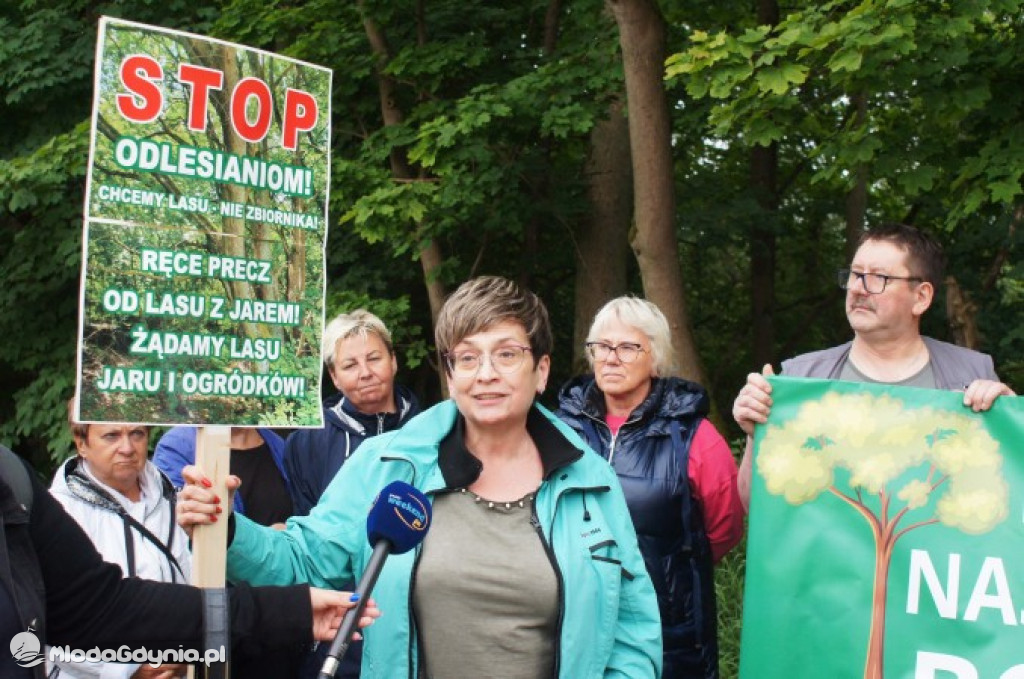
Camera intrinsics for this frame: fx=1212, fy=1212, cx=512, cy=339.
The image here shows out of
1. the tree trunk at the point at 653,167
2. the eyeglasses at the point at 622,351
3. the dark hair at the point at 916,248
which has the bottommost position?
the eyeglasses at the point at 622,351

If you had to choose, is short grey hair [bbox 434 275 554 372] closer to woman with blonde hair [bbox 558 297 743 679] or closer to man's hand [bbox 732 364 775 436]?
man's hand [bbox 732 364 775 436]

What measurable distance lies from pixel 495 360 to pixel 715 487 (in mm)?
1522

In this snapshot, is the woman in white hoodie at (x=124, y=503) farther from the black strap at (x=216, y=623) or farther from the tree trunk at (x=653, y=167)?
the tree trunk at (x=653, y=167)

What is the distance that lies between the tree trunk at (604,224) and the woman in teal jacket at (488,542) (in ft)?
29.8

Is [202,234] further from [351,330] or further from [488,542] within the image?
[351,330]

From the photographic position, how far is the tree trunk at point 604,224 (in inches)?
496

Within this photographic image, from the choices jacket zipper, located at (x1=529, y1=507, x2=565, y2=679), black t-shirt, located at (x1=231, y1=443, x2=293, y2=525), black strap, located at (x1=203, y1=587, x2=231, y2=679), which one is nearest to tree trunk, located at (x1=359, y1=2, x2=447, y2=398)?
black t-shirt, located at (x1=231, y1=443, x2=293, y2=525)

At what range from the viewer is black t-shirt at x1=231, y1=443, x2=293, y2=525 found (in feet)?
16.1

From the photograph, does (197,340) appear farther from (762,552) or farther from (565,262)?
(565,262)

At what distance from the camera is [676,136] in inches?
583

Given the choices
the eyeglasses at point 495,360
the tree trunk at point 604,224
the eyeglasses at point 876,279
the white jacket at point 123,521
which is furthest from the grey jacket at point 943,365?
the tree trunk at point 604,224

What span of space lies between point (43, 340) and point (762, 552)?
1201cm

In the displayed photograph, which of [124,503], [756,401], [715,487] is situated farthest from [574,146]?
[124,503]

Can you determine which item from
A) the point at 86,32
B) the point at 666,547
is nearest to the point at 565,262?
the point at 86,32
